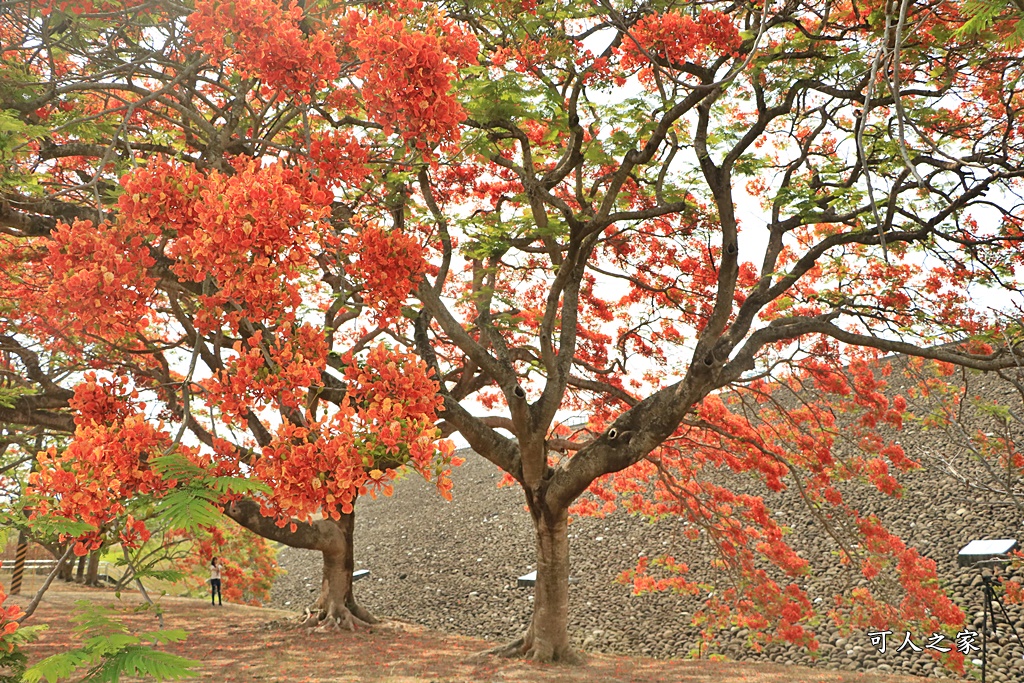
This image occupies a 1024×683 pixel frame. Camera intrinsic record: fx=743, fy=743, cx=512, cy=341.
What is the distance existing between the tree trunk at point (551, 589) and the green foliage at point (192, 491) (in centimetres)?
483

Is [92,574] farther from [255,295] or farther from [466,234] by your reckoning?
[255,295]

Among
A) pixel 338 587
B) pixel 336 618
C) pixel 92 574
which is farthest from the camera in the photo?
pixel 92 574

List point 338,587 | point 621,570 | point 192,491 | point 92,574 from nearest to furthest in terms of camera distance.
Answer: point 192,491, point 338,587, point 621,570, point 92,574

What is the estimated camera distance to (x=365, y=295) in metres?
3.94

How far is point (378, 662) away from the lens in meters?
8.16

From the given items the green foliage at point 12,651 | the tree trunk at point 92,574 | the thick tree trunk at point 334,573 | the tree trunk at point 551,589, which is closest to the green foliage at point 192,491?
the green foliage at point 12,651

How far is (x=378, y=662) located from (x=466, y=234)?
4.88 m

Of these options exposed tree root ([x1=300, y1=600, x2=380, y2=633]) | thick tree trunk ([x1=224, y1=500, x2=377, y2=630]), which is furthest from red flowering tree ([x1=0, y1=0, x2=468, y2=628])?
exposed tree root ([x1=300, y1=600, x2=380, y2=633])

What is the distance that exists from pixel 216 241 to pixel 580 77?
416 cm

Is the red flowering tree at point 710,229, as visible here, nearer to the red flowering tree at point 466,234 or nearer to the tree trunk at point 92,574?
the red flowering tree at point 466,234

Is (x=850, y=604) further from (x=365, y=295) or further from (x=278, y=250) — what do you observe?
(x=278, y=250)

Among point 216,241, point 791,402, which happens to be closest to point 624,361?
point 216,241

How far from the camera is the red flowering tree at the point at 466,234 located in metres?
3.16

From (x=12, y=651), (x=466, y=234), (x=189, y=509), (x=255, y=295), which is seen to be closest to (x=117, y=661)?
(x=189, y=509)
